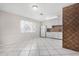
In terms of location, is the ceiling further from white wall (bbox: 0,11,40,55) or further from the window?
the window

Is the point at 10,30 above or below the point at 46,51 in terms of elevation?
above

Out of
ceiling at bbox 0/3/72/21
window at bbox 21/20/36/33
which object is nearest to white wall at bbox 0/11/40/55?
window at bbox 21/20/36/33

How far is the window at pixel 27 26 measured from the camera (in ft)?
30.6

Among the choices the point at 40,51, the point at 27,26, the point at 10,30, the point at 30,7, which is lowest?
the point at 40,51

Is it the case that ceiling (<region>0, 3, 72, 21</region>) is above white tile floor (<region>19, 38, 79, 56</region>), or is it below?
above

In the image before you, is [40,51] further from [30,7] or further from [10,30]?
[10,30]

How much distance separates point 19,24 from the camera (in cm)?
901

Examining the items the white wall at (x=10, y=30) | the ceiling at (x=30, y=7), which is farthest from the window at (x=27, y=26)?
the ceiling at (x=30, y=7)

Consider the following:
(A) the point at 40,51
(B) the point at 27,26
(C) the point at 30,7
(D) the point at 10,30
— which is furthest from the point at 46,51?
(B) the point at 27,26

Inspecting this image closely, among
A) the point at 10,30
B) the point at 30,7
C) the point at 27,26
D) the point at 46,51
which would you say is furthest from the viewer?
the point at 27,26

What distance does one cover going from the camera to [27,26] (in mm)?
9867

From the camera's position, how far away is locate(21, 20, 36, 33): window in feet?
30.6

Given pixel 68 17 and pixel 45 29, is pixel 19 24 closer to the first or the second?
pixel 45 29

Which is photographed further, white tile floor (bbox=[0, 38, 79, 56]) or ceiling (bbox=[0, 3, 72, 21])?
ceiling (bbox=[0, 3, 72, 21])
